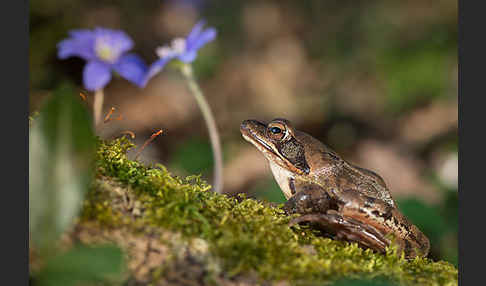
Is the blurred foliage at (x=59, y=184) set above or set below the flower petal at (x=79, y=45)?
below

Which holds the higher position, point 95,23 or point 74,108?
point 95,23

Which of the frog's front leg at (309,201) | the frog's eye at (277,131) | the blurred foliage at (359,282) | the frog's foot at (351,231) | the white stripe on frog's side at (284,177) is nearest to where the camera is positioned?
the blurred foliage at (359,282)

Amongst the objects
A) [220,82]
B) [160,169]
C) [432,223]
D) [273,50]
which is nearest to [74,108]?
[160,169]

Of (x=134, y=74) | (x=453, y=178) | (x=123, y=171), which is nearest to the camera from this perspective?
(x=123, y=171)

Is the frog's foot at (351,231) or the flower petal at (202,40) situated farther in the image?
the flower petal at (202,40)

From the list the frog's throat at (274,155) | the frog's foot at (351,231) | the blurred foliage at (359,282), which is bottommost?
the blurred foliage at (359,282)

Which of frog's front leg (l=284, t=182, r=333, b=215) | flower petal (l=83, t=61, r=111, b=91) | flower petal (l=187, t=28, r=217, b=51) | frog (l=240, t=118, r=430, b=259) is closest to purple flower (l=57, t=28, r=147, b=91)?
flower petal (l=83, t=61, r=111, b=91)

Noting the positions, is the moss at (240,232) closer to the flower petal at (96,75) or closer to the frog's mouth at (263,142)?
the frog's mouth at (263,142)

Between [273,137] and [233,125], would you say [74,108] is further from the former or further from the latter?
[233,125]

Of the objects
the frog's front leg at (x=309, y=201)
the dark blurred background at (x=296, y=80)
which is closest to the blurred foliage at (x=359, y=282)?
the frog's front leg at (x=309, y=201)
